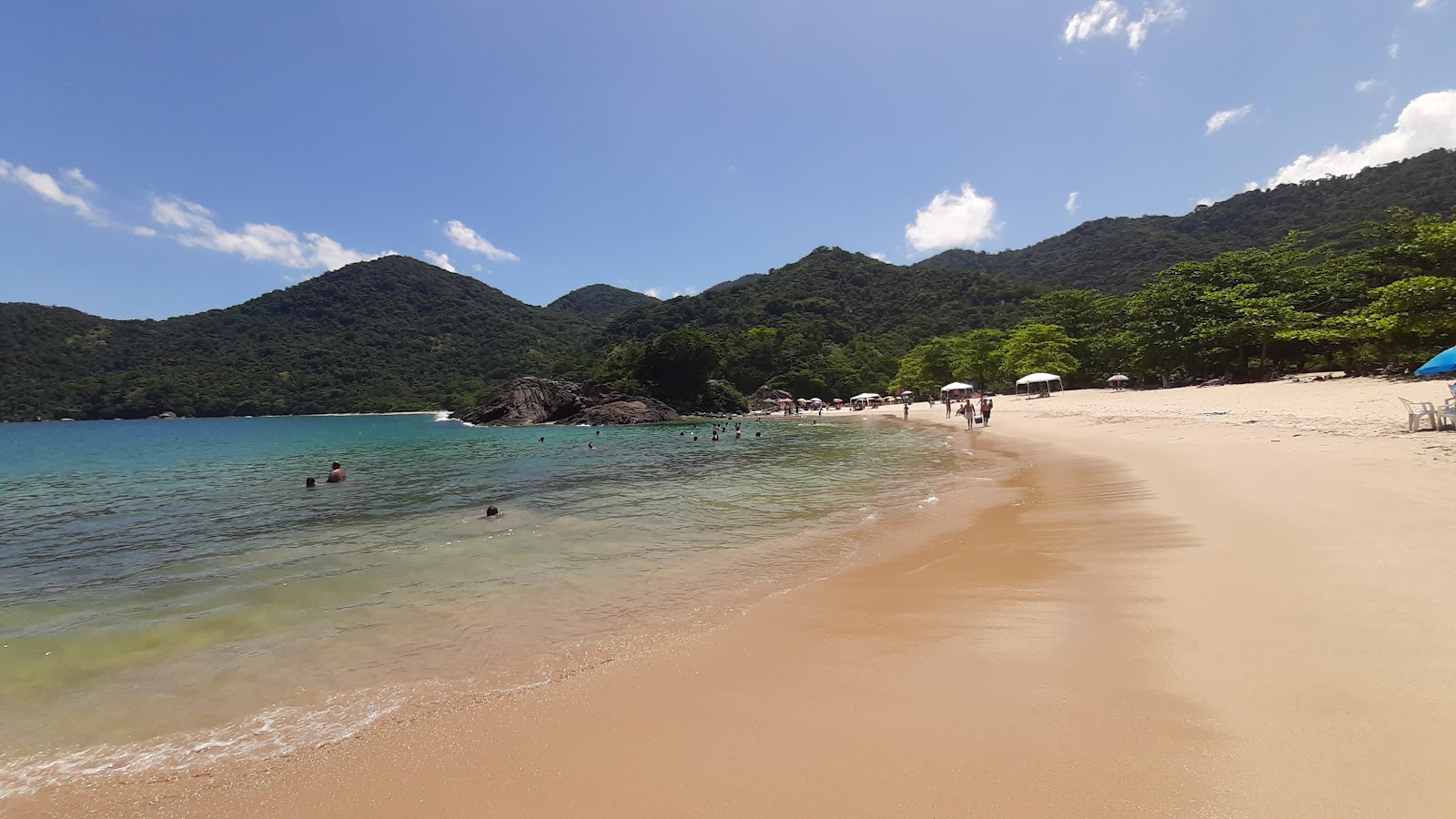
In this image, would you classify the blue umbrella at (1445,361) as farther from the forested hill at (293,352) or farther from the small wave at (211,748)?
the forested hill at (293,352)

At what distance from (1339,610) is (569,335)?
533ft

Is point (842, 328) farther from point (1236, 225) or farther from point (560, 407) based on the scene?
point (1236, 225)

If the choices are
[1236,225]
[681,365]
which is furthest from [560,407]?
[1236,225]

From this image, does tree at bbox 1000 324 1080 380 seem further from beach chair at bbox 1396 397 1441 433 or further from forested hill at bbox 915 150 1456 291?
forested hill at bbox 915 150 1456 291

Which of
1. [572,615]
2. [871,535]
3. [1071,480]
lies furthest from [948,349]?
[572,615]

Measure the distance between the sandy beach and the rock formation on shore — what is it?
61.6 meters

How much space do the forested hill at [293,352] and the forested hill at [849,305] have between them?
33.4 metres

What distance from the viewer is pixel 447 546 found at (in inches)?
394

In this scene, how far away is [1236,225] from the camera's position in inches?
4860

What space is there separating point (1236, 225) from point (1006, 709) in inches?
6589

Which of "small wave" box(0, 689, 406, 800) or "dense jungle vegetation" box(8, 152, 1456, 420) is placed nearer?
"small wave" box(0, 689, 406, 800)

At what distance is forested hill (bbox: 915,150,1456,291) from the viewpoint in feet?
301

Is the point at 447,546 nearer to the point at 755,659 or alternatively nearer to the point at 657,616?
the point at 657,616

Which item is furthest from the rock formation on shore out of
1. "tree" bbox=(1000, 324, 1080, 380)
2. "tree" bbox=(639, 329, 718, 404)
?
"tree" bbox=(1000, 324, 1080, 380)
